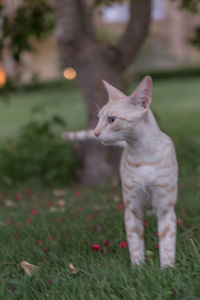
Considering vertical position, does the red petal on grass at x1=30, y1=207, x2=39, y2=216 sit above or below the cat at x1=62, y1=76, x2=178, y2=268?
below

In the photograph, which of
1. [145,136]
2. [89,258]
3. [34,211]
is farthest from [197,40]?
[89,258]

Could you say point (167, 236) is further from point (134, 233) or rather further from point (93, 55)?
point (93, 55)

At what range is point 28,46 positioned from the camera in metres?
6.63

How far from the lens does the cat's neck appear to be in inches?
99.9

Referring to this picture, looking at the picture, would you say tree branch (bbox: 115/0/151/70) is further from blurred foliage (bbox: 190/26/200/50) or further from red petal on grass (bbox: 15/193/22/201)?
red petal on grass (bbox: 15/193/22/201)

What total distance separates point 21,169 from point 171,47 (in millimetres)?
33781

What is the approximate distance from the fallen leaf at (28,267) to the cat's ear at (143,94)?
1345 mm

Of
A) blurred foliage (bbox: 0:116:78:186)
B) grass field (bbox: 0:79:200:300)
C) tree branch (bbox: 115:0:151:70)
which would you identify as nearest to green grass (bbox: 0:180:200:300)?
grass field (bbox: 0:79:200:300)

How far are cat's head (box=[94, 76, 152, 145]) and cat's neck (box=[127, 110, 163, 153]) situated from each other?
33 mm

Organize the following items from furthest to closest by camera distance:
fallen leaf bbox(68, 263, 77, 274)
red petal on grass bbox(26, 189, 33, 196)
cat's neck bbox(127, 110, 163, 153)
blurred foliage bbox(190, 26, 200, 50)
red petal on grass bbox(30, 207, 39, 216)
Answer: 1. red petal on grass bbox(26, 189, 33, 196)
2. blurred foliage bbox(190, 26, 200, 50)
3. red petal on grass bbox(30, 207, 39, 216)
4. fallen leaf bbox(68, 263, 77, 274)
5. cat's neck bbox(127, 110, 163, 153)

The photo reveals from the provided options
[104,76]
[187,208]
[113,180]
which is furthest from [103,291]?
[104,76]

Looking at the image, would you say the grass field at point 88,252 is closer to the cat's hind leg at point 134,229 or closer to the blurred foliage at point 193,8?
the cat's hind leg at point 134,229

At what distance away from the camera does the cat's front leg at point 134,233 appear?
2.75 metres

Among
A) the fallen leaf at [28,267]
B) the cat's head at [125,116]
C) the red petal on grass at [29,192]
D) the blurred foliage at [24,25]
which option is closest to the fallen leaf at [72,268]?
the fallen leaf at [28,267]
